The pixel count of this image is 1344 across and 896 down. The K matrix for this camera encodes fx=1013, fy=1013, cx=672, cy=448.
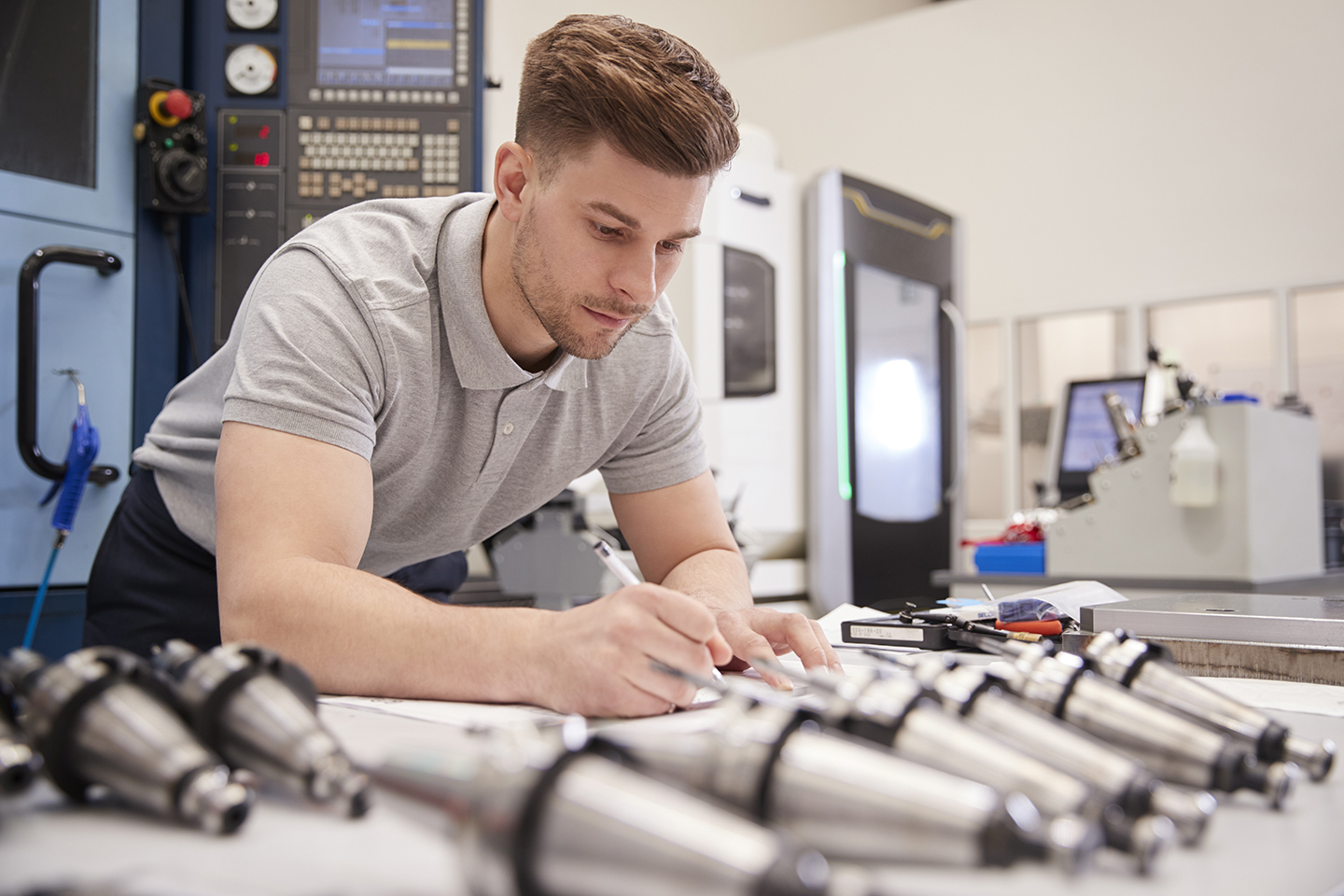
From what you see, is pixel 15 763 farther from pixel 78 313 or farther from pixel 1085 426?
pixel 1085 426

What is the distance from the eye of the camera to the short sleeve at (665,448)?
130 centimetres

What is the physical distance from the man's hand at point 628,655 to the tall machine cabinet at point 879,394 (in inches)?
89.0

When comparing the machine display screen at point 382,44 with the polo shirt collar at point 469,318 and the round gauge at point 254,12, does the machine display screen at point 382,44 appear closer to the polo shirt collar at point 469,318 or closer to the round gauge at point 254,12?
the round gauge at point 254,12

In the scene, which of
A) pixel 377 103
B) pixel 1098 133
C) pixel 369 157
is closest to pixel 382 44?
pixel 377 103

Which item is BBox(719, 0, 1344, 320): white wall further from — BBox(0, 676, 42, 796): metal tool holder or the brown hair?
BBox(0, 676, 42, 796): metal tool holder

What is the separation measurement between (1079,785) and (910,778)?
0.26ft

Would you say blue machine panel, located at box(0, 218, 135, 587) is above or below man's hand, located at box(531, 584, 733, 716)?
above

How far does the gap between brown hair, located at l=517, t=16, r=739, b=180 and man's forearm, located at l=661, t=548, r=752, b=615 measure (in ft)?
1.45

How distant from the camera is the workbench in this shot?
0.34 m

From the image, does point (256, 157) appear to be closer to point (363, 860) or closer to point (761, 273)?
point (761, 273)

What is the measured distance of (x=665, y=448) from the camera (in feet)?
4.28

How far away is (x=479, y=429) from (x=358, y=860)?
787 mm

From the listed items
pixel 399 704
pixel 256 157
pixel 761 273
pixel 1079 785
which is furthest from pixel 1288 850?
pixel 761 273

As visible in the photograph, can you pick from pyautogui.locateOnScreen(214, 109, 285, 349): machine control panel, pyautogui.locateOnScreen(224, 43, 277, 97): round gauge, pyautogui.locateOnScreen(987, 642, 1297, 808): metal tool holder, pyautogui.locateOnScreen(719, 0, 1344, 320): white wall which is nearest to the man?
pyautogui.locateOnScreen(987, 642, 1297, 808): metal tool holder
